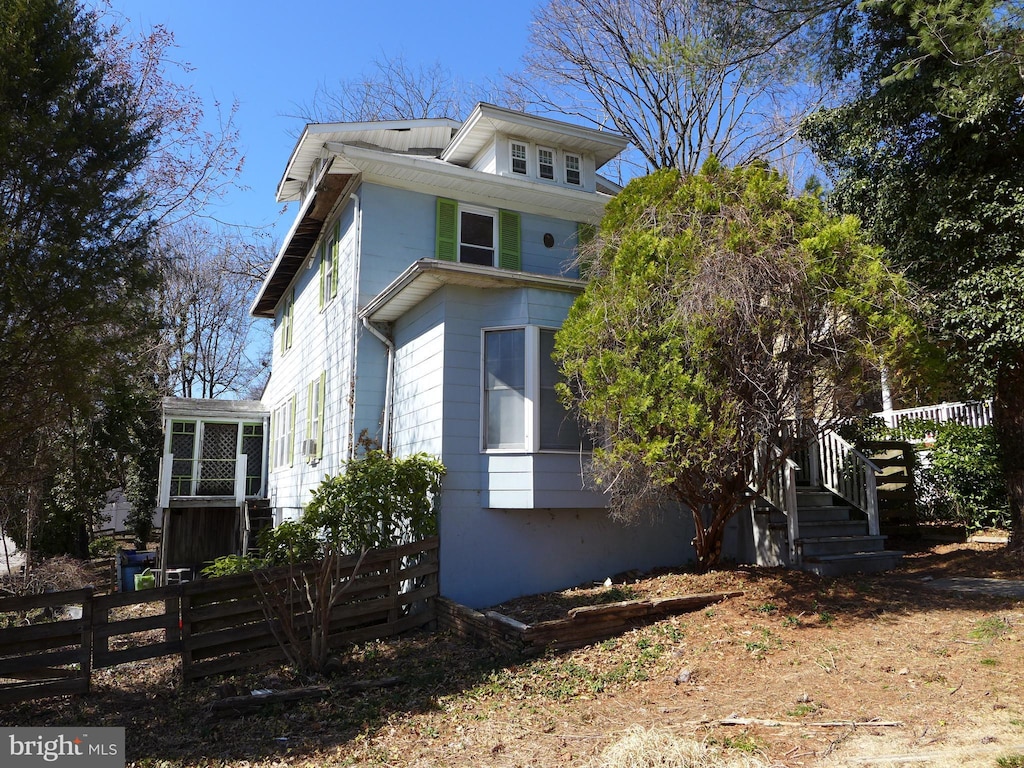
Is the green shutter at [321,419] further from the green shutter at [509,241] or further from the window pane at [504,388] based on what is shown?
the window pane at [504,388]

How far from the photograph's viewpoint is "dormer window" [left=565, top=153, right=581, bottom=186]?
14.0 metres

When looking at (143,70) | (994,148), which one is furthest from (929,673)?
(143,70)

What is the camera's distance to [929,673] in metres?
5.59

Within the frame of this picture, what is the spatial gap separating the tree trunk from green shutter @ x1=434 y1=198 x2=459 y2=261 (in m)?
8.62

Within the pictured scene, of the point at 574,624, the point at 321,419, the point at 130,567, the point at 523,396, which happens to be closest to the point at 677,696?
the point at 574,624

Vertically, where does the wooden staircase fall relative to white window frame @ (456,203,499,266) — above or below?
below

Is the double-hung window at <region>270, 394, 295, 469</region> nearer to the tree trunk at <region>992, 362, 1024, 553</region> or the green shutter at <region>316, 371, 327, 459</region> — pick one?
the green shutter at <region>316, 371, 327, 459</region>

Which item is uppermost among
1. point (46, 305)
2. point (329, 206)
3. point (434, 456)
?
point (329, 206)

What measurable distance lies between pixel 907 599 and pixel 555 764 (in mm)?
5073

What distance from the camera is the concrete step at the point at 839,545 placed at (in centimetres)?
946

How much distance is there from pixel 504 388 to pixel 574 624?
333 cm

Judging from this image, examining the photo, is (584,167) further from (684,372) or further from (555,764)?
(555,764)

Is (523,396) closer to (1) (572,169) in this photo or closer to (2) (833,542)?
(2) (833,542)

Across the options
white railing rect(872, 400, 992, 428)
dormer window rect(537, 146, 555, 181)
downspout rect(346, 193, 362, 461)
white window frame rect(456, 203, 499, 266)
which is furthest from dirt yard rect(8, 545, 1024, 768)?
dormer window rect(537, 146, 555, 181)
